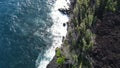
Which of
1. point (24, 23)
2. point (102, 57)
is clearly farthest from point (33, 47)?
point (102, 57)

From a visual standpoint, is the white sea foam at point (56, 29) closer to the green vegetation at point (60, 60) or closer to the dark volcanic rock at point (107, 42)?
the green vegetation at point (60, 60)

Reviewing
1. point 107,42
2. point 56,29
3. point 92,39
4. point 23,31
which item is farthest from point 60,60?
point 23,31

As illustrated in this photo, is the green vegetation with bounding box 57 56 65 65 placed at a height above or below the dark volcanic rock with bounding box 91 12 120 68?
below

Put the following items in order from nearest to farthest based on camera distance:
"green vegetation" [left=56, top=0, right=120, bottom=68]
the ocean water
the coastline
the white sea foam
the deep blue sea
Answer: the coastline < "green vegetation" [left=56, top=0, right=120, bottom=68] < the deep blue sea < the ocean water < the white sea foam

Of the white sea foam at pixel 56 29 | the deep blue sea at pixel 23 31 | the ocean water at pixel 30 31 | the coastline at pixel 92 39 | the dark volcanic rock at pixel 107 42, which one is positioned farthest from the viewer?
the white sea foam at pixel 56 29

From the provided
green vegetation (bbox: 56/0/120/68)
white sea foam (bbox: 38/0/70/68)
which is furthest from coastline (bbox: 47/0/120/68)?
white sea foam (bbox: 38/0/70/68)

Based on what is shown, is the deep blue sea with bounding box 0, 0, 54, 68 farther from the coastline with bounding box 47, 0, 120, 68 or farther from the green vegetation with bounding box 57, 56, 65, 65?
the green vegetation with bounding box 57, 56, 65, 65

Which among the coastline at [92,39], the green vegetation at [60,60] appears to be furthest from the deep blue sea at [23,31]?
the green vegetation at [60,60]
